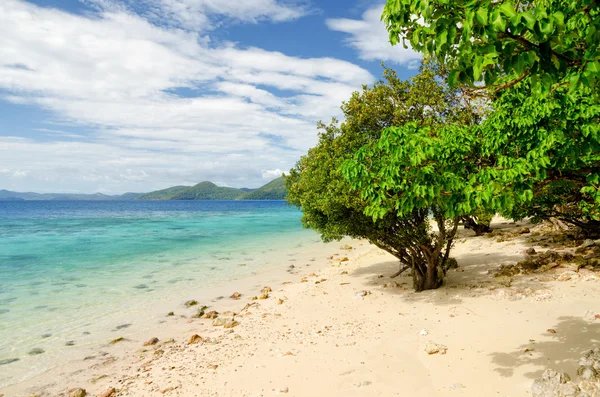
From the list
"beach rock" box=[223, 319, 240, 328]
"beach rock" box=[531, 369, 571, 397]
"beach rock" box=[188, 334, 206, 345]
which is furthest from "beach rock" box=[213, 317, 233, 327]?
"beach rock" box=[531, 369, 571, 397]

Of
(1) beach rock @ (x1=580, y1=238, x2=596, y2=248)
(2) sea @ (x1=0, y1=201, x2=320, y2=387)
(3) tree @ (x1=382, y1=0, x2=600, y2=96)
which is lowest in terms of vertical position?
(2) sea @ (x1=0, y1=201, x2=320, y2=387)

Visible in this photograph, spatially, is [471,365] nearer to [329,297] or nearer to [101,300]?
[329,297]

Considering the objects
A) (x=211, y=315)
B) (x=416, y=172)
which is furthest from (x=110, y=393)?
(x=416, y=172)

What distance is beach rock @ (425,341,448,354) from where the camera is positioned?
1020 cm

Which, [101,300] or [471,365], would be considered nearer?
[471,365]

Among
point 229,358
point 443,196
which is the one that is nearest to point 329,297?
point 229,358

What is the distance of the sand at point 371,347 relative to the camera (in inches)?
→ 354

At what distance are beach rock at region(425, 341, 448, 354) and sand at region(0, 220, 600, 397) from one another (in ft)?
0.48

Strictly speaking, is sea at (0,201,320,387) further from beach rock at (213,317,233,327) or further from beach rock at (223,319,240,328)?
beach rock at (223,319,240,328)

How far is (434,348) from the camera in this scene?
10258 mm

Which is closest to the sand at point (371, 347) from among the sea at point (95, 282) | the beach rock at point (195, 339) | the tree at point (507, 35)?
the beach rock at point (195, 339)

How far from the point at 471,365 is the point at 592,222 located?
1275 cm

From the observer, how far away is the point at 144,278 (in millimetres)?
26984

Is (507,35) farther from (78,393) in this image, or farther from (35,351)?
(35,351)
